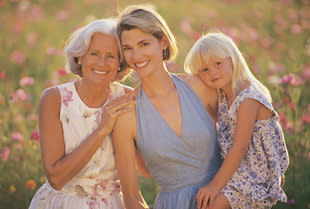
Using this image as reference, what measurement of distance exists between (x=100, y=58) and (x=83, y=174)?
0.81m

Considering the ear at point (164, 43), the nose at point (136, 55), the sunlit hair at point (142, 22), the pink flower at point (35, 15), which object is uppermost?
the pink flower at point (35, 15)

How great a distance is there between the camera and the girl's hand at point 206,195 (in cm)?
270

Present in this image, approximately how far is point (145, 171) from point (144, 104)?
1.79 feet

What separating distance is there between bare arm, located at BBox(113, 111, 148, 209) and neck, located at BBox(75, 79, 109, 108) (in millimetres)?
285

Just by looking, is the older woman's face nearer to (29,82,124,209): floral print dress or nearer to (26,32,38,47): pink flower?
(29,82,124,209): floral print dress

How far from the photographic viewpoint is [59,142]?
2.91m

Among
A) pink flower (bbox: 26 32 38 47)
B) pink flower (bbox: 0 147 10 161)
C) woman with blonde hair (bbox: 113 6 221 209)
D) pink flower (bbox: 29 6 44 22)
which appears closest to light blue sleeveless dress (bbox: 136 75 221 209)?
woman with blonde hair (bbox: 113 6 221 209)

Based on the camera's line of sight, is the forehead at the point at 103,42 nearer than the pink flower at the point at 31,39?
Yes

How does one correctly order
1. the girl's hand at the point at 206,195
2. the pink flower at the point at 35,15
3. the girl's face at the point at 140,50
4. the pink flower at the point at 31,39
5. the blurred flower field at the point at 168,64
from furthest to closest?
1. the pink flower at the point at 35,15
2. the pink flower at the point at 31,39
3. the blurred flower field at the point at 168,64
4. the girl's face at the point at 140,50
5. the girl's hand at the point at 206,195

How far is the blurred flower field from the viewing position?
3744 millimetres

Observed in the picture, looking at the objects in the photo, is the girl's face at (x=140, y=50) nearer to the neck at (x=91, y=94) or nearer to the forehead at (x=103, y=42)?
the forehead at (x=103, y=42)

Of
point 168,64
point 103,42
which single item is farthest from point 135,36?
point 168,64

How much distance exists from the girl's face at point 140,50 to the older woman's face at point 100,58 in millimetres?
114

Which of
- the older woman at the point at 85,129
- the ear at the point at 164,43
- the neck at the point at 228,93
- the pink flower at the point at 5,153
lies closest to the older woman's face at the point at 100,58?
the older woman at the point at 85,129
